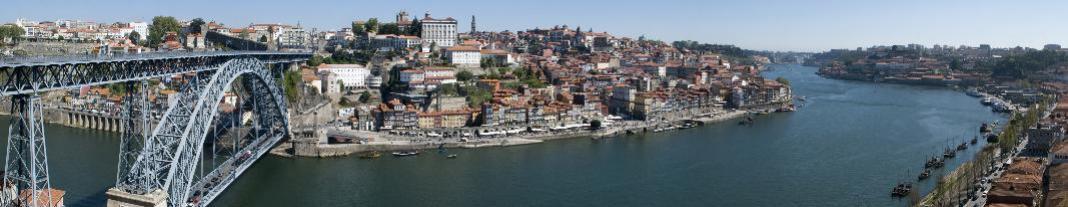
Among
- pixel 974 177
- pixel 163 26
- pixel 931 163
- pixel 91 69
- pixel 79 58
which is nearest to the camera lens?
pixel 79 58

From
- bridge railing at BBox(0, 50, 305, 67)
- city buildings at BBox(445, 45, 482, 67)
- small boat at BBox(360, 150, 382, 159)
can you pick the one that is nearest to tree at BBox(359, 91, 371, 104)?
city buildings at BBox(445, 45, 482, 67)

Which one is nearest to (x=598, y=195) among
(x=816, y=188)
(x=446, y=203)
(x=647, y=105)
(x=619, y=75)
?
(x=446, y=203)

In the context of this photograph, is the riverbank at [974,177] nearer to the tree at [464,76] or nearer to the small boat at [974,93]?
the tree at [464,76]

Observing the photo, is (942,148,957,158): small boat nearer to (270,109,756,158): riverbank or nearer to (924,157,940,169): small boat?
(924,157,940,169): small boat

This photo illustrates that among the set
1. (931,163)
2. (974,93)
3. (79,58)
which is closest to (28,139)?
(79,58)

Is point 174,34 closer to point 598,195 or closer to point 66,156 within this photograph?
point 66,156

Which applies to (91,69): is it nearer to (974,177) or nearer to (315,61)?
(974,177)
